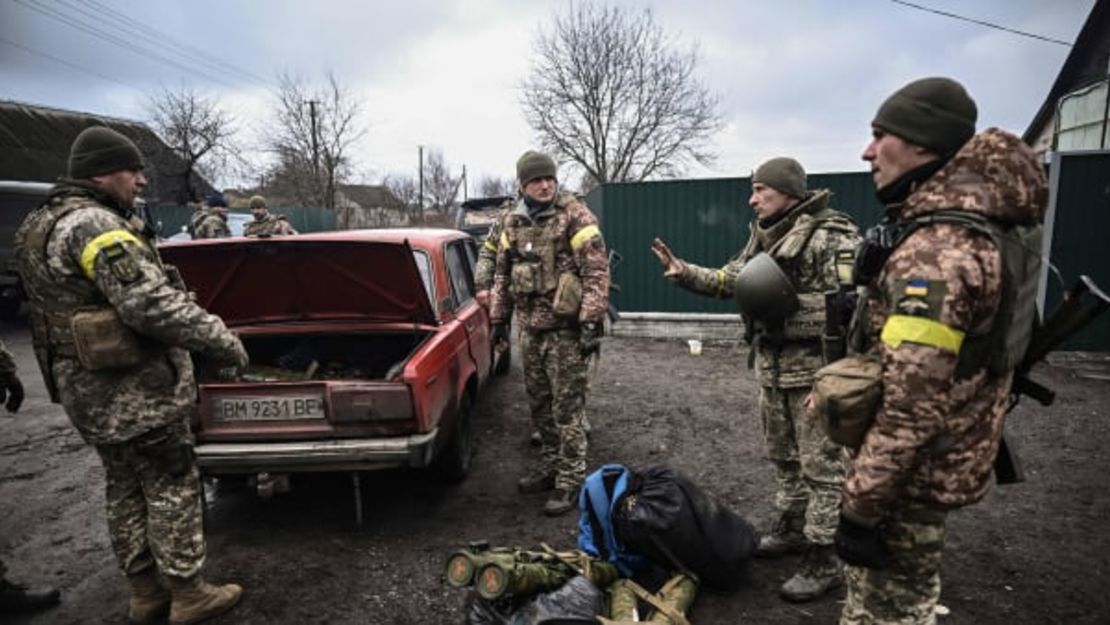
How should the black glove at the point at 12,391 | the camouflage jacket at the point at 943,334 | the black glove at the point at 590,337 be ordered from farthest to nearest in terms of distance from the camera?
1. the black glove at the point at 590,337
2. the black glove at the point at 12,391
3. the camouflage jacket at the point at 943,334

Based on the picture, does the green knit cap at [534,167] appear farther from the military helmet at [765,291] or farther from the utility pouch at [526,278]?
the military helmet at [765,291]

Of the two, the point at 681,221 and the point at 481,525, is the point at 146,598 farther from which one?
the point at 681,221

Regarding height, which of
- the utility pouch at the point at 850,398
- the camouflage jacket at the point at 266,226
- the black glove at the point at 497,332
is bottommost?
the black glove at the point at 497,332

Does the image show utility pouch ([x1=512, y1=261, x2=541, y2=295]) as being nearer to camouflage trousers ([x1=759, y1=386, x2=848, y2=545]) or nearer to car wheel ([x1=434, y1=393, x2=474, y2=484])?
car wheel ([x1=434, y1=393, x2=474, y2=484])

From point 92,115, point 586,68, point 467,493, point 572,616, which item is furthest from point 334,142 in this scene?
point 572,616

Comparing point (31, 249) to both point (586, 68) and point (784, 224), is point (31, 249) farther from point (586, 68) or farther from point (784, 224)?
point (586, 68)

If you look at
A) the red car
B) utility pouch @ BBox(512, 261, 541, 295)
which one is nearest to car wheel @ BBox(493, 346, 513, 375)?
the red car

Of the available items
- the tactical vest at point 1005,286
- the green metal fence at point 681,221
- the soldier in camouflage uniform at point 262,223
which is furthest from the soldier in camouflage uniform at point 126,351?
the soldier in camouflage uniform at point 262,223

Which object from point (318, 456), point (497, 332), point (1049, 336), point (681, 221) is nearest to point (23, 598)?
point (318, 456)

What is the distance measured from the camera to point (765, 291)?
276cm

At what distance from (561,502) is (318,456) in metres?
1.50

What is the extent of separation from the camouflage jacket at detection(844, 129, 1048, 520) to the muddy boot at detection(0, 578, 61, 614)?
362 cm

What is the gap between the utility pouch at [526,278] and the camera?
3.91 metres

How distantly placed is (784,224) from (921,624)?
1.81 m
